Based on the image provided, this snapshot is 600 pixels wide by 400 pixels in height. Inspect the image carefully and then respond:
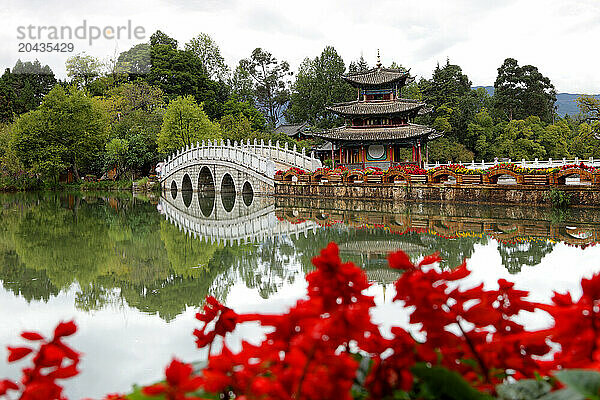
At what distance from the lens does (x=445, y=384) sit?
71 cm

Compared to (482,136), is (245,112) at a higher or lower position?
higher

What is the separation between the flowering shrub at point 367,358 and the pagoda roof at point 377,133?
20871 mm

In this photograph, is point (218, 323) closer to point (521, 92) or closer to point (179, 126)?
point (179, 126)

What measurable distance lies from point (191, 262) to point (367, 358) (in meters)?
5.80

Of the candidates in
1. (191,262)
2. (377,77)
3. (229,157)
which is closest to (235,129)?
(229,157)

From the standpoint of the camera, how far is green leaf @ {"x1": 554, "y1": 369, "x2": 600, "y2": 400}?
0.57 metres

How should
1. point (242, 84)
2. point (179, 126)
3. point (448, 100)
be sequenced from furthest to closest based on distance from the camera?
point (242, 84)
point (448, 100)
point (179, 126)

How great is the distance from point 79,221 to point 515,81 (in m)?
38.7

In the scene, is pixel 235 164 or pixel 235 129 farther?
pixel 235 129

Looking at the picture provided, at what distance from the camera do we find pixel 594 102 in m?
19.3

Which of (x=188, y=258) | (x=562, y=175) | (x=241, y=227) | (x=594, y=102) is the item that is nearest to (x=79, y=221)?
(x=241, y=227)

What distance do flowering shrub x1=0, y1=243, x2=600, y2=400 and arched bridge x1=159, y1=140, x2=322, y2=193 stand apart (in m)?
18.1

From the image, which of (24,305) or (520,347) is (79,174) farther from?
(520,347)

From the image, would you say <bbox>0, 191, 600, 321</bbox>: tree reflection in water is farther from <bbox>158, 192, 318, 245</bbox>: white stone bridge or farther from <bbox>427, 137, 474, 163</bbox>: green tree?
<bbox>427, 137, 474, 163</bbox>: green tree
